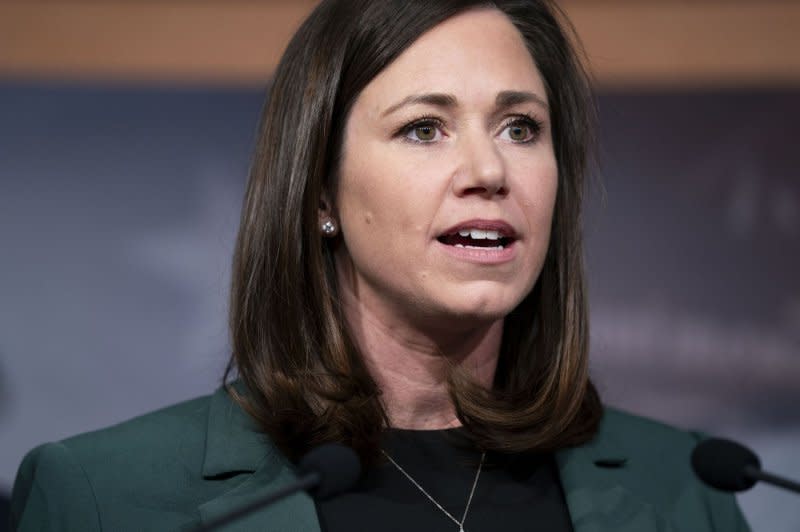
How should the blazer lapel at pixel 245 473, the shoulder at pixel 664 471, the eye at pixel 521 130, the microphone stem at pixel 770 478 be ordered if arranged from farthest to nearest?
the shoulder at pixel 664 471, the eye at pixel 521 130, the blazer lapel at pixel 245 473, the microphone stem at pixel 770 478

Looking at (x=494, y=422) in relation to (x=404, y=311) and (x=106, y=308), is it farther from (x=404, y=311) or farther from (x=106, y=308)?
(x=106, y=308)

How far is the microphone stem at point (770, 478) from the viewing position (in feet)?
6.01

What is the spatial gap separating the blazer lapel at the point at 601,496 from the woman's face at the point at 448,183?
34cm

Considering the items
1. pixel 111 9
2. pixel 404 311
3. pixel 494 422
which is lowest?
pixel 494 422

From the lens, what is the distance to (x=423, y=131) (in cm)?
226

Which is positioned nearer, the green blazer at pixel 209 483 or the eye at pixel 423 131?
the green blazer at pixel 209 483

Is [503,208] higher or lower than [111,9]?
lower

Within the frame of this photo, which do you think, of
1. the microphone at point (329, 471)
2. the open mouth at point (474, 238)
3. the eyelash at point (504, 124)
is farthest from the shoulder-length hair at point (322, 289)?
the microphone at point (329, 471)

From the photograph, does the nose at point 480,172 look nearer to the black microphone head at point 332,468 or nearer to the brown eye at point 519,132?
the brown eye at point 519,132

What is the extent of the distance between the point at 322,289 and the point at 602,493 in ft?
1.98

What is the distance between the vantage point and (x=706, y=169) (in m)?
3.15

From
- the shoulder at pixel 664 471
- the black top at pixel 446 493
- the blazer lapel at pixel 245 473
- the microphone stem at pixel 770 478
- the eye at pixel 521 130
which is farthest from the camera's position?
the shoulder at pixel 664 471

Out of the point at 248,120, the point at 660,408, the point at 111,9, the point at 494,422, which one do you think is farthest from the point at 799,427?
the point at 111,9

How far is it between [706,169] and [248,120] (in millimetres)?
1076
